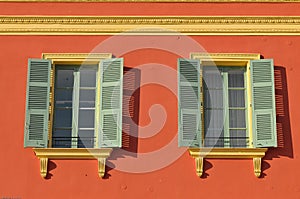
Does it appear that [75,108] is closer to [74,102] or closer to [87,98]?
[74,102]

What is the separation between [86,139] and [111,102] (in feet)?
2.66

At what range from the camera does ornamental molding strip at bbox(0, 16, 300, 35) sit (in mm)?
13570

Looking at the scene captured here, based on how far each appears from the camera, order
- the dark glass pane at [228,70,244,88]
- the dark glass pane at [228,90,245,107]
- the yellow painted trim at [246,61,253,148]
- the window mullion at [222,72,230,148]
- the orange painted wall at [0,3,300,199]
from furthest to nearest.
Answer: the dark glass pane at [228,70,244,88]
the dark glass pane at [228,90,245,107]
the window mullion at [222,72,230,148]
the yellow painted trim at [246,61,253,148]
the orange painted wall at [0,3,300,199]

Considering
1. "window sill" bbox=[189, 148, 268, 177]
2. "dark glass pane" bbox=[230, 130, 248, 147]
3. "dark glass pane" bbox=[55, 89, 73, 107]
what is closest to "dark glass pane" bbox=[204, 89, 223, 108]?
"dark glass pane" bbox=[230, 130, 248, 147]

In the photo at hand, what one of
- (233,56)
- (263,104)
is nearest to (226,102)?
(263,104)

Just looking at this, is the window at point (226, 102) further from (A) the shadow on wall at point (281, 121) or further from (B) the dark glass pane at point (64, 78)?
(B) the dark glass pane at point (64, 78)

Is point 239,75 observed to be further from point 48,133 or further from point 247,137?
point 48,133

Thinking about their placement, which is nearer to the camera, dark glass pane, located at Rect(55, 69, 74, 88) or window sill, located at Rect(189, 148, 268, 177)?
window sill, located at Rect(189, 148, 268, 177)

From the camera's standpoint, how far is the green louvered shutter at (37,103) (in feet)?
42.0

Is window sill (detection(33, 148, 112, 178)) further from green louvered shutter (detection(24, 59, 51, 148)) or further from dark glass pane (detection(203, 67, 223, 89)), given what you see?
dark glass pane (detection(203, 67, 223, 89))

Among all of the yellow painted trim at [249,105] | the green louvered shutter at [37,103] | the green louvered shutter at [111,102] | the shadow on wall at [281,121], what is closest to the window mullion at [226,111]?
the yellow painted trim at [249,105]

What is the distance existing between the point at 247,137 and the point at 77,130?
305 centimetres

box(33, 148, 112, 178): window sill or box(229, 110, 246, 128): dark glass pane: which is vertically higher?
box(229, 110, 246, 128): dark glass pane

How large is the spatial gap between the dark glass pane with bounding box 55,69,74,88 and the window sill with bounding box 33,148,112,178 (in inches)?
53.8
